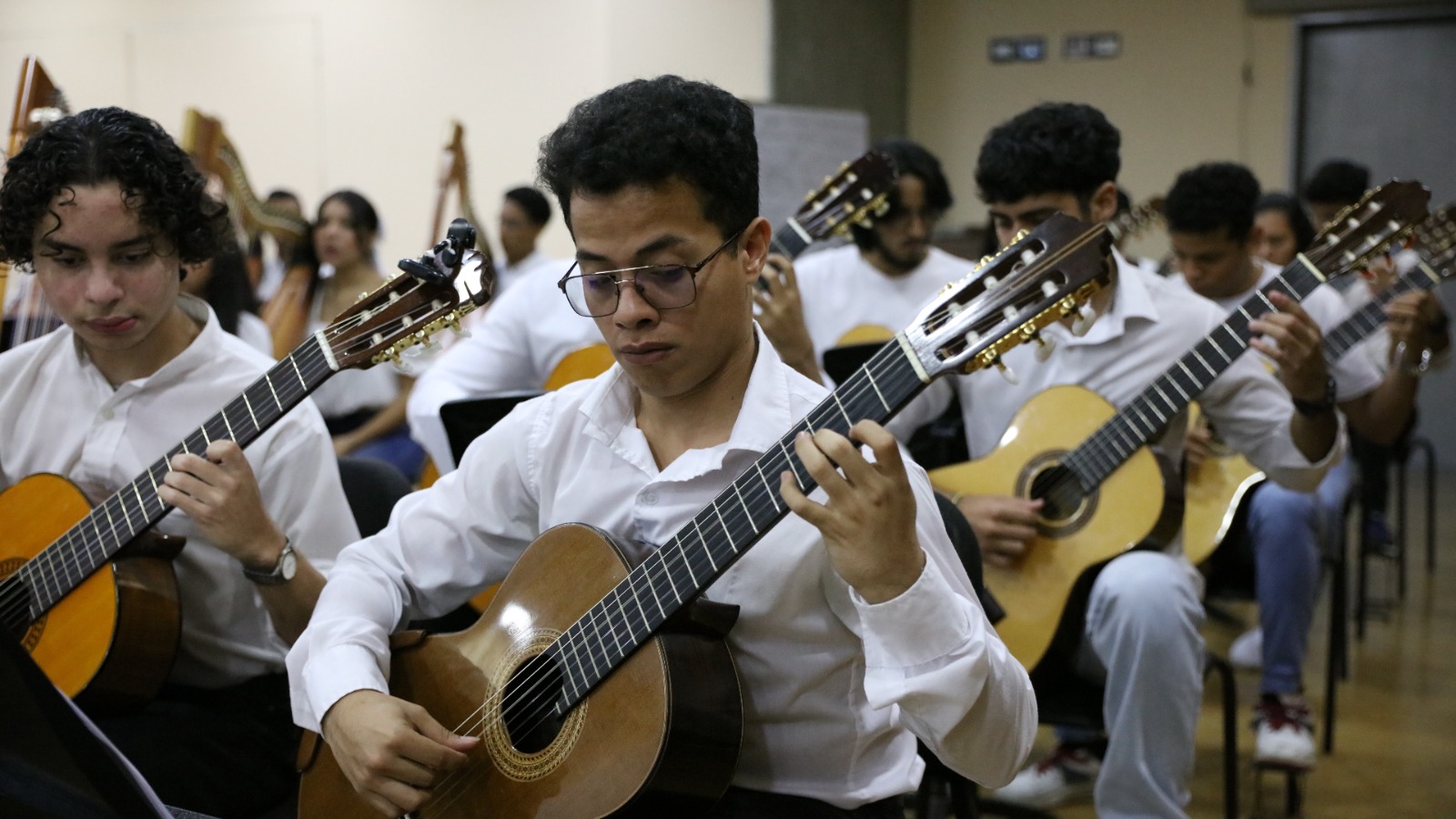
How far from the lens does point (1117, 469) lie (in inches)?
91.2

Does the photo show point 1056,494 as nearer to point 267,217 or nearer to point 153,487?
point 153,487

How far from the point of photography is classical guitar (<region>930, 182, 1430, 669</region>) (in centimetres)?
228

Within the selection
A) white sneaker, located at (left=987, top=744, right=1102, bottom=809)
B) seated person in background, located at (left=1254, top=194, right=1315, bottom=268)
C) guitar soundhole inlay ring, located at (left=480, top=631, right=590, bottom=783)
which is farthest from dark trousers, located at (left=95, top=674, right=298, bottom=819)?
seated person in background, located at (left=1254, top=194, right=1315, bottom=268)

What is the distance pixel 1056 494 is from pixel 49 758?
174cm

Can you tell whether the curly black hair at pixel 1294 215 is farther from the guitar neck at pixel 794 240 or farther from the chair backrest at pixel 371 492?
the chair backrest at pixel 371 492

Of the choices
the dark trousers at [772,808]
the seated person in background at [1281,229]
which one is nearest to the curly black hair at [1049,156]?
the dark trousers at [772,808]

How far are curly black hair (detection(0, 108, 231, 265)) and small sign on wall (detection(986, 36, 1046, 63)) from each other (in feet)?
23.2

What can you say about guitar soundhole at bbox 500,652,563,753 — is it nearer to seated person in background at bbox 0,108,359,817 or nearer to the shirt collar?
seated person in background at bbox 0,108,359,817

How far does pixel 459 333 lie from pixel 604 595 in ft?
1.43

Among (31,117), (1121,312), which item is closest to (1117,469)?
(1121,312)

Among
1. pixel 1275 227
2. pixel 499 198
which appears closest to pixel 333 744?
pixel 1275 227

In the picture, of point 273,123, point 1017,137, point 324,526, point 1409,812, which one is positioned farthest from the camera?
point 273,123

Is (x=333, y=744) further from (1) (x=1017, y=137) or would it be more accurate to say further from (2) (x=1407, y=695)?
(2) (x=1407, y=695)

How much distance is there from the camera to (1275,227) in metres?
4.66
